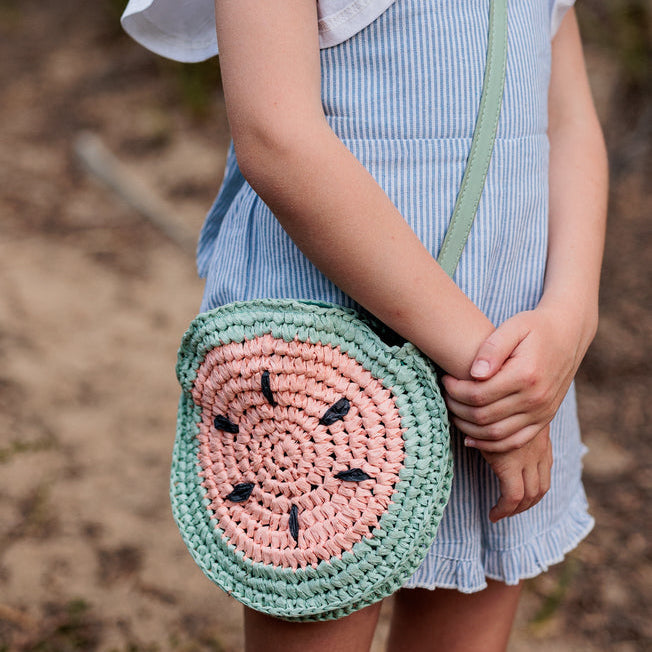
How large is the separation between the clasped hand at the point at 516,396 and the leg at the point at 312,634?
197mm

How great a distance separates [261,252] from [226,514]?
28cm

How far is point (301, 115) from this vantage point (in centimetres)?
69

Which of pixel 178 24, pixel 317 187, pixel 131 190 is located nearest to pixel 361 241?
pixel 317 187

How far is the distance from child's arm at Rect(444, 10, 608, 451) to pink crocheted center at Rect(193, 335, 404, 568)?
9 centimetres

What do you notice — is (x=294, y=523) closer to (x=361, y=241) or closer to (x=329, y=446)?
(x=329, y=446)

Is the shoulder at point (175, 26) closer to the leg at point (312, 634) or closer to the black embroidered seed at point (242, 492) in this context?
the black embroidered seed at point (242, 492)

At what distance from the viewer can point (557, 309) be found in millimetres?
824

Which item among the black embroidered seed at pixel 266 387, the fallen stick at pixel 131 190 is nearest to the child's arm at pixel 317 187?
the black embroidered seed at pixel 266 387

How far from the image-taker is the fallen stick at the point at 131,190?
3.24 m

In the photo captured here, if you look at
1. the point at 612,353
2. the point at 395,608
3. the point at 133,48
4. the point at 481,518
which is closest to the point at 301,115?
the point at 481,518

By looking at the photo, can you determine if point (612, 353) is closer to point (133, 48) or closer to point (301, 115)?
point (301, 115)

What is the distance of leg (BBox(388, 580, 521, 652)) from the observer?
1.04 meters

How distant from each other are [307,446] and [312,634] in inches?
8.5

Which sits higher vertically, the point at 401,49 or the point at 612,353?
the point at 401,49
